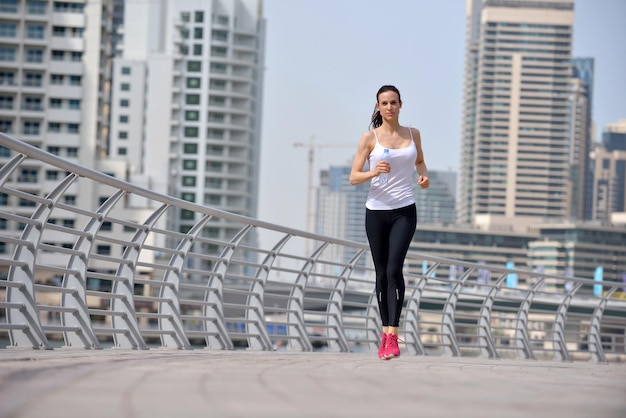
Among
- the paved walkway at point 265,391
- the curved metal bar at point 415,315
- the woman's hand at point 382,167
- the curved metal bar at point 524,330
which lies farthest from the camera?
the curved metal bar at point 524,330

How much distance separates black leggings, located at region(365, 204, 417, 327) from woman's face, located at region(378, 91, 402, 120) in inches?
24.4

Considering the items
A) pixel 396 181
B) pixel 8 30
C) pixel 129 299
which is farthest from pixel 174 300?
pixel 8 30

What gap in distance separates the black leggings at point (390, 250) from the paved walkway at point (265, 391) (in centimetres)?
157

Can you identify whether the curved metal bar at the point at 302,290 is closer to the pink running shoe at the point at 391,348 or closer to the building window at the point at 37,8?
the pink running shoe at the point at 391,348

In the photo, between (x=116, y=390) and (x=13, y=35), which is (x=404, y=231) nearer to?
(x=116, y=390)

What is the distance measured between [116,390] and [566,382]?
2.64m

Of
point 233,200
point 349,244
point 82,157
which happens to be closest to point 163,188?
point 233,200

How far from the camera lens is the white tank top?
8.26 metres

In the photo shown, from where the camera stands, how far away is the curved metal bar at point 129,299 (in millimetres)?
8336

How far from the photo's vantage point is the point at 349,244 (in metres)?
11.3

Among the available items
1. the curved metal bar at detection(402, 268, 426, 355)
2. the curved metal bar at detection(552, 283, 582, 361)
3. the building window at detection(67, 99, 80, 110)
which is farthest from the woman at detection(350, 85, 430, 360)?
the building window at detection(67, 99, 80, 110)

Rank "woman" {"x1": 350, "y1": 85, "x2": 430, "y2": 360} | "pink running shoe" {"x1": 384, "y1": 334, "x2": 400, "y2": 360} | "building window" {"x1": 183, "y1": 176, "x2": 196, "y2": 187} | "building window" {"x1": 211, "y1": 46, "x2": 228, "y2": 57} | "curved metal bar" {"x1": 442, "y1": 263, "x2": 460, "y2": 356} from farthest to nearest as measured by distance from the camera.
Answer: "building window" {"x1": 183, "y1": 176, "x2": 196, "y2": 187}, "building window" {"x1": 211, "y1": 46, "x2": 228, "y2": 57}, "curved metal bar" {"x1": 442, "y1": 263, "x2": 460, "y2": 356}, "woman" {"x1": 350, "y1": 85, "x2": 430, "y2": 360}, "pink running shoe" {"x1": 384, "y1": 334, "x2": 400, "y2": 360}

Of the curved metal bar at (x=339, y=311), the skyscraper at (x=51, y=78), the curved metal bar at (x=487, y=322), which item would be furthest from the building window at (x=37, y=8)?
the curved metal bar at (x=339, y=311)

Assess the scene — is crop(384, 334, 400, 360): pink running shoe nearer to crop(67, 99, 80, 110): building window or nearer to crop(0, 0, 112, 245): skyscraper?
crop(0, 0, 112, 245): skyscraper
